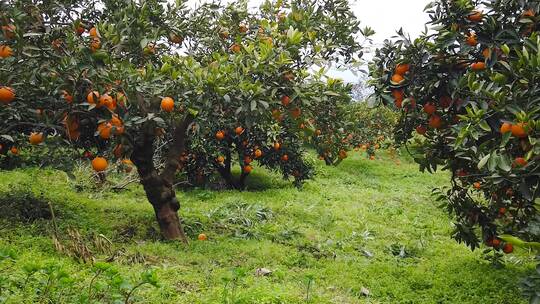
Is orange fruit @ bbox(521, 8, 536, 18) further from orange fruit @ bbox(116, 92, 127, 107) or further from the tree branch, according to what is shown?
the tree branch

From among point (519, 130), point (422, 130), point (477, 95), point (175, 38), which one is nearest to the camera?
point (519, 130)

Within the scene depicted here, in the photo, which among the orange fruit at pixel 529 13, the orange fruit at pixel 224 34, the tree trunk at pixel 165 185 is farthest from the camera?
the orange fruit at pixel 224 34

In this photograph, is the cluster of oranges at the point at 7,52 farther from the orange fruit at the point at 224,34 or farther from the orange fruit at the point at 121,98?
the orange fruit at the point at 224,34

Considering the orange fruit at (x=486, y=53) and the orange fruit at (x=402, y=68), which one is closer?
the orange fruit at (x=486, y=53)

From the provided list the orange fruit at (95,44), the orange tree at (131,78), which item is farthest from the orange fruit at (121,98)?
the orange fruit at (95,44)

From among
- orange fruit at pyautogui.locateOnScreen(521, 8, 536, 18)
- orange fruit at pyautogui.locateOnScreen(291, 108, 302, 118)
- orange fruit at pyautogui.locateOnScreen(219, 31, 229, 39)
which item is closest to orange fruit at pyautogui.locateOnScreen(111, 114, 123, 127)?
orange fruit at pyautogui.locateOnScreen(291, 108, 302, 118)

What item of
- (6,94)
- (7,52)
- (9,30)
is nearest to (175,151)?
(6,94)

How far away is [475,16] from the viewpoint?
4043mm

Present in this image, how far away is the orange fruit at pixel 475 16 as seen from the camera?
404 centimetres

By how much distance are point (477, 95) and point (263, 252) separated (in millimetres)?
3093

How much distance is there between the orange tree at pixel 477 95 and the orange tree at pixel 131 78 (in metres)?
1.11

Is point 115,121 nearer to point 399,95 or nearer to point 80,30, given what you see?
point 80,30

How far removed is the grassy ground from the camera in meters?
4.01

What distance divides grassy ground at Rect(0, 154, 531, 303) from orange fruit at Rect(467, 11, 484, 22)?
2468mm
